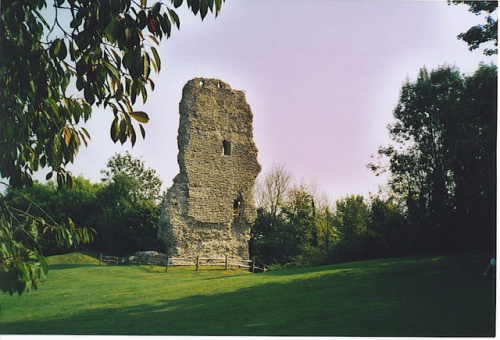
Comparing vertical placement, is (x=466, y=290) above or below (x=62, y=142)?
below

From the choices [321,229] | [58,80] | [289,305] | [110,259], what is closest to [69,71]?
[58,80]

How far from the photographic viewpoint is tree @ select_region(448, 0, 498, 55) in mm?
7258

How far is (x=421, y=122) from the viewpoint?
36.2ft

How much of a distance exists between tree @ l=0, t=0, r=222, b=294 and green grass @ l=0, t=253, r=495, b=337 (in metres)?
3.32

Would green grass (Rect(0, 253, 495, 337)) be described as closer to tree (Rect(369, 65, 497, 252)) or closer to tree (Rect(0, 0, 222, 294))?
tree (Rect(369, 65, 497, 252))

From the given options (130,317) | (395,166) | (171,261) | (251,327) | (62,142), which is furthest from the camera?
(171,261)

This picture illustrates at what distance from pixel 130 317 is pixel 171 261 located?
7669 mm

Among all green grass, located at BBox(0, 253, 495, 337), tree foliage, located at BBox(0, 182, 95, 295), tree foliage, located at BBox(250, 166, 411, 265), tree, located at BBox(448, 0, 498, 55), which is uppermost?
tree, located at BBox(448, 0, 498, 55)

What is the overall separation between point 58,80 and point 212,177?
12288mm

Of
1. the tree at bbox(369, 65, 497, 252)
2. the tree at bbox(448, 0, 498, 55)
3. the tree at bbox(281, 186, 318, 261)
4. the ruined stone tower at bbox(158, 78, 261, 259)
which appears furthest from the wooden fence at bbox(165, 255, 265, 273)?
the tree at bbox(448, 0, 498, 55)

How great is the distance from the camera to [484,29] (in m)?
7.35

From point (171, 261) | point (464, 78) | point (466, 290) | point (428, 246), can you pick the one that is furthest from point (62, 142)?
point (171, 261)

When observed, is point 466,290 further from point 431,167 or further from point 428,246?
point 431,167

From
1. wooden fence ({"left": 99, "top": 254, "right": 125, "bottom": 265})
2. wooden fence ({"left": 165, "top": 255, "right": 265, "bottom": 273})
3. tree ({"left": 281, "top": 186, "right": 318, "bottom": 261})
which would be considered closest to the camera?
wooden fence ({"left": 99, "top": 254, "right": 125, "bottom": 265})
